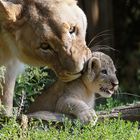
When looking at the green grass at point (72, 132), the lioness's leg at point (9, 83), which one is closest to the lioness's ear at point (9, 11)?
the lioness's leg at point (9, 83)

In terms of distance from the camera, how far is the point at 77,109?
557 cm

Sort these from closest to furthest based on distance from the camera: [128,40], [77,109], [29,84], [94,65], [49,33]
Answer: [49,33], [77,109], [94,65], [29,84], [128,40]

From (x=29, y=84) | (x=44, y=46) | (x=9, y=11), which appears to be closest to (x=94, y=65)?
(x=44, y=46)

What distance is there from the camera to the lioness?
17.5 feet

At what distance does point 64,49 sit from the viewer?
5.30 m

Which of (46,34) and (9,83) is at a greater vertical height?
(46,34)

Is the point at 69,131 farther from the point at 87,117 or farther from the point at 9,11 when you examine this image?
the point at 9,11

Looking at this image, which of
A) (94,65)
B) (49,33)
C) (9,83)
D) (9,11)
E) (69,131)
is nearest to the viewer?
(69,131)

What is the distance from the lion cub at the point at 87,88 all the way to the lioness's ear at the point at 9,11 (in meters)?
0.59

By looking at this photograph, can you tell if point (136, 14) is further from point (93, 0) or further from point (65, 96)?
point (65, 96)

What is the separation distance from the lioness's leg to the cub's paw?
669 mm

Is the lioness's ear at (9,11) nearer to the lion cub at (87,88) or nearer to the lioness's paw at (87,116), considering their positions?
the lion cub at (87,88)

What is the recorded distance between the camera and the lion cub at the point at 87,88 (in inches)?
224

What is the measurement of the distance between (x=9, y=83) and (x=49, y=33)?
911mm
